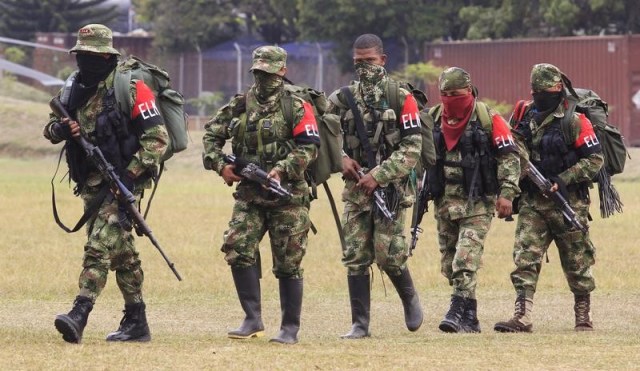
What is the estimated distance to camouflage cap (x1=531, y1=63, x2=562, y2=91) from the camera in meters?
12.1

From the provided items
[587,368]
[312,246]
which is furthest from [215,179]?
[587,368]

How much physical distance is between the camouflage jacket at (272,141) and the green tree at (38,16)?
60.0 m

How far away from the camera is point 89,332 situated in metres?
11.7

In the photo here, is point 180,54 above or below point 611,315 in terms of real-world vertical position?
below

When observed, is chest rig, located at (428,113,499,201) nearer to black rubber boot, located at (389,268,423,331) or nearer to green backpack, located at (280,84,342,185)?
black rubber boot, located at (389,268,423,331)

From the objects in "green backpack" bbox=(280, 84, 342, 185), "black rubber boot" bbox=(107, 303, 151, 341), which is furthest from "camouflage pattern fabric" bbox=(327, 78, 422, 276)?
"black rubber boot" bbox=(107, 303, 151, 341)

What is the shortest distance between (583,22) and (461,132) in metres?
42.8

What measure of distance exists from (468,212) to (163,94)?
2.51 meters

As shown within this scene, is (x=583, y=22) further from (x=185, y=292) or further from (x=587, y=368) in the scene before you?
(x=587, y=368)

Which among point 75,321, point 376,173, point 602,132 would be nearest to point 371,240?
point 376,173

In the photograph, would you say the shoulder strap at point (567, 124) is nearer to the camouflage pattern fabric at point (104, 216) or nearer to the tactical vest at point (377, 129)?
the tactical vest at point (377, 129)

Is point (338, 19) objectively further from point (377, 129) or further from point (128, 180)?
point (128, 180)

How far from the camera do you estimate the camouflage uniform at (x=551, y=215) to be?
477 inches

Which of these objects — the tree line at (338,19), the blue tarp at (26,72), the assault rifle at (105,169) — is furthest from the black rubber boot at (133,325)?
the blue tarp at (26,72)
